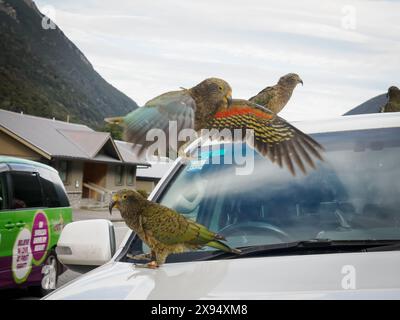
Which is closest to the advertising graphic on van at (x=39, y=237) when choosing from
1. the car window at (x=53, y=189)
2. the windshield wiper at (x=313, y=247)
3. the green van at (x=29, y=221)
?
the green van at (x=29, y=221)


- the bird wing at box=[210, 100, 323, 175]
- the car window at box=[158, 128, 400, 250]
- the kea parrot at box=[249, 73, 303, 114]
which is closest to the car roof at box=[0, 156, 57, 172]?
the car window at box=[158, 128, 400, 250]

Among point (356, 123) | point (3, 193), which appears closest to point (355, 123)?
point (356, 123)

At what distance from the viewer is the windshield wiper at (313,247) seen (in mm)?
2061

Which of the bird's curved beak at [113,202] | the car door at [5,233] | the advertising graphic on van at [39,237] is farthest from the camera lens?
the advertising graphic on van at [39,237]

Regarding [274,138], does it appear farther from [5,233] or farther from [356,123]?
[5,233]

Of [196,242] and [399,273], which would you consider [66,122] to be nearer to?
[196,242]

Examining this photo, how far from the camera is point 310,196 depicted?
2213 mm

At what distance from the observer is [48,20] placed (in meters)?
1.82

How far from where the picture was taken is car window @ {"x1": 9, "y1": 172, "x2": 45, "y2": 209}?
27.2 ft

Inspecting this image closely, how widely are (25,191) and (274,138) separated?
283 inches

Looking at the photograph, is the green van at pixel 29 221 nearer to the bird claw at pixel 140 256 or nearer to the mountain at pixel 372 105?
the bird claw at pixel 140 256

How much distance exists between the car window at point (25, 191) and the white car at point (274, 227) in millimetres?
6122

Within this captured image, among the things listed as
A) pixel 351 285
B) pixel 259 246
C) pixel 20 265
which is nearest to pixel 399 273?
pixel 351 285

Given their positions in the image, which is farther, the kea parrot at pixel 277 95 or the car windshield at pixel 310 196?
the car windshield at pixel 310 196
